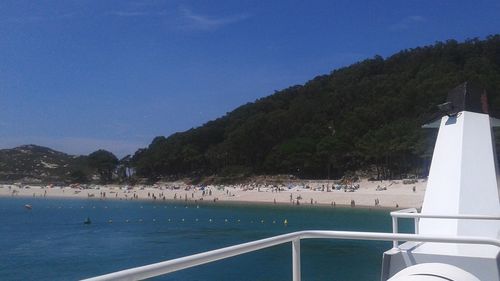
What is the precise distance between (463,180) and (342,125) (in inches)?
4347

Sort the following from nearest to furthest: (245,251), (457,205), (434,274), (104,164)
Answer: (434,274) → (245,251) → (457,205) → (104,164)

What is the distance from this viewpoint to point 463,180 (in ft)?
26.7

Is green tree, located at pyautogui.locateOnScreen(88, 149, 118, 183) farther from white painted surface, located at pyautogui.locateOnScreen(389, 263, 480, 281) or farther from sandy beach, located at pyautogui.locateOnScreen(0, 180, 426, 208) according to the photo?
white painted surface, located at pyautogui.locateOnScreen(389, 263, 480, 281)

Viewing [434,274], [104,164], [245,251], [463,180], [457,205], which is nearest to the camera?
[434,274]

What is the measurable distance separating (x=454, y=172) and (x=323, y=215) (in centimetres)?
5294

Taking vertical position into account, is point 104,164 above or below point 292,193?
above

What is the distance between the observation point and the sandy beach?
7412 centimetres

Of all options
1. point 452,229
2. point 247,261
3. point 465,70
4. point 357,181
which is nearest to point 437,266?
point 452,229

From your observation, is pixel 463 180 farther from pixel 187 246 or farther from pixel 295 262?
pixel 187 246

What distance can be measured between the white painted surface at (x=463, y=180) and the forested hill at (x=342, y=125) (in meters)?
74.5

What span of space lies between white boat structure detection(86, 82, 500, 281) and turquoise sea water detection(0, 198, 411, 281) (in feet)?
46.0

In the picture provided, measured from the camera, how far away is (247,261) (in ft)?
91.8

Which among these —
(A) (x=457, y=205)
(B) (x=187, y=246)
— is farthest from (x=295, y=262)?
(B) (x=187, y=246)

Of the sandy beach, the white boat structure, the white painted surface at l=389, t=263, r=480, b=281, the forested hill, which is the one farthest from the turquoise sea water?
the forested hill
